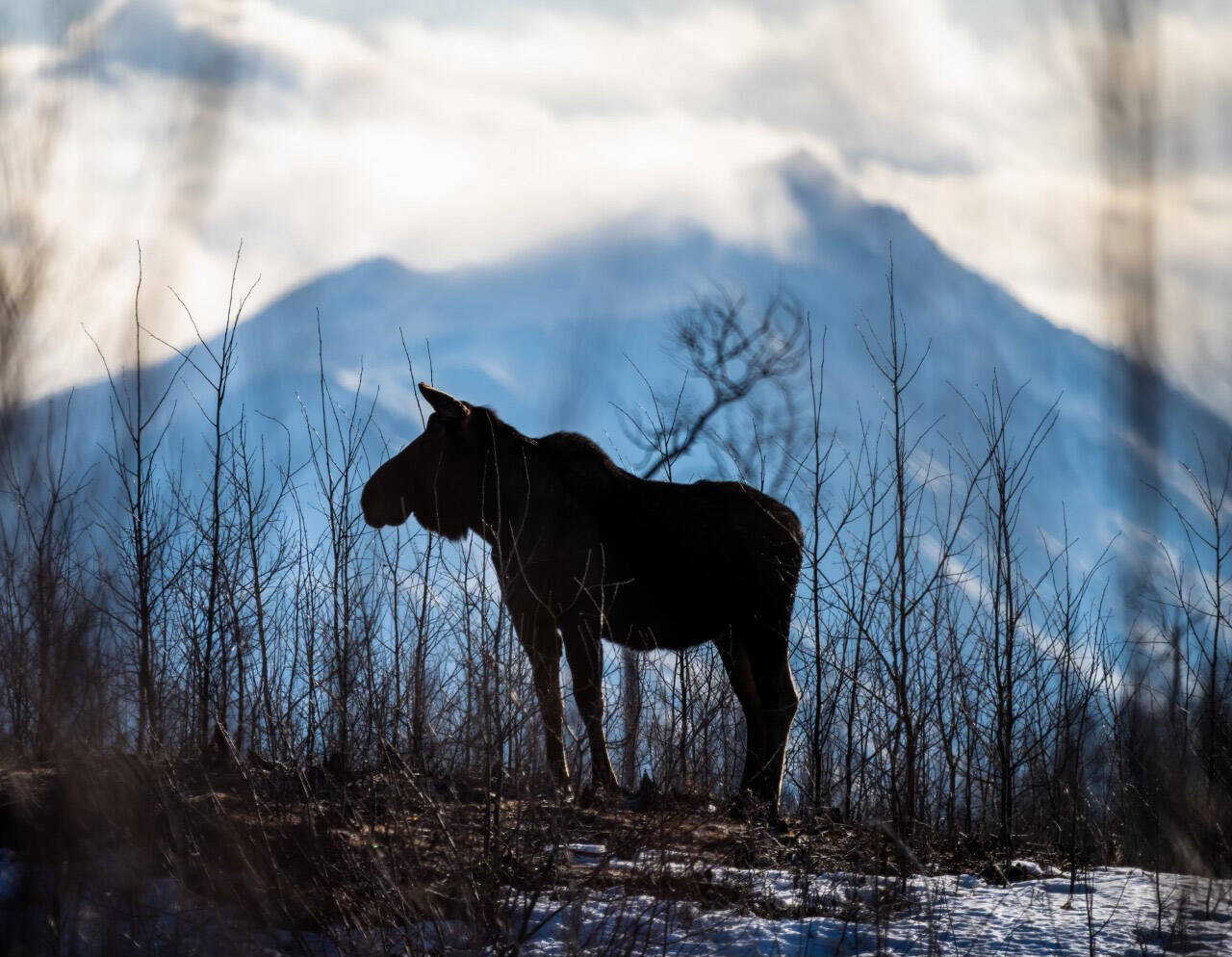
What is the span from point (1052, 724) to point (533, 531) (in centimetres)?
412

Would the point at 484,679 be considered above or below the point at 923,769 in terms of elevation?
above

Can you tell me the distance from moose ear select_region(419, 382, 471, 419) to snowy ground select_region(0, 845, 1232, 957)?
11.9ft

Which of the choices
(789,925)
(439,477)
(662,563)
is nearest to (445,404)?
(439,477)

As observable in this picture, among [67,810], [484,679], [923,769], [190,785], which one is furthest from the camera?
[923,769]

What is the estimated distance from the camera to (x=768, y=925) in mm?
5160

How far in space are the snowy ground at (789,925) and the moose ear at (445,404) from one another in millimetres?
3615

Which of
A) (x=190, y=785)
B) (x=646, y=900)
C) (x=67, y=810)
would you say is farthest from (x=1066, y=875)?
(x=67, y=810)

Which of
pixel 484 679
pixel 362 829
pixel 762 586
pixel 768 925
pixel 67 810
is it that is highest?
pixel 762 586

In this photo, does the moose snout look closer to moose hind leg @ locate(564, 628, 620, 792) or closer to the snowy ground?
moose hind leg @ locate(564, 628, 620, 792)

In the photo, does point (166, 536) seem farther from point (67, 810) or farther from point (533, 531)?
point (67, 810)

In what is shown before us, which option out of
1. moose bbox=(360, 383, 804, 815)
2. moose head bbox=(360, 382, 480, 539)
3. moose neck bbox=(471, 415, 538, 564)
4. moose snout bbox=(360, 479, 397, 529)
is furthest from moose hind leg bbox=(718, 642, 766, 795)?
moose snout bbox=(360, 479, 397, 529)

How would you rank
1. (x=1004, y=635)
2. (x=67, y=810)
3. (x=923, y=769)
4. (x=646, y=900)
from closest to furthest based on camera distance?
1. (x=67, y=810)
2. (x=646, y=900)
3. (x=923, y=769)
4. (x=1004, y=635)

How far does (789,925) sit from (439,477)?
4.46m

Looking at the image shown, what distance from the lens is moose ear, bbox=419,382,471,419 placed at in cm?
807
